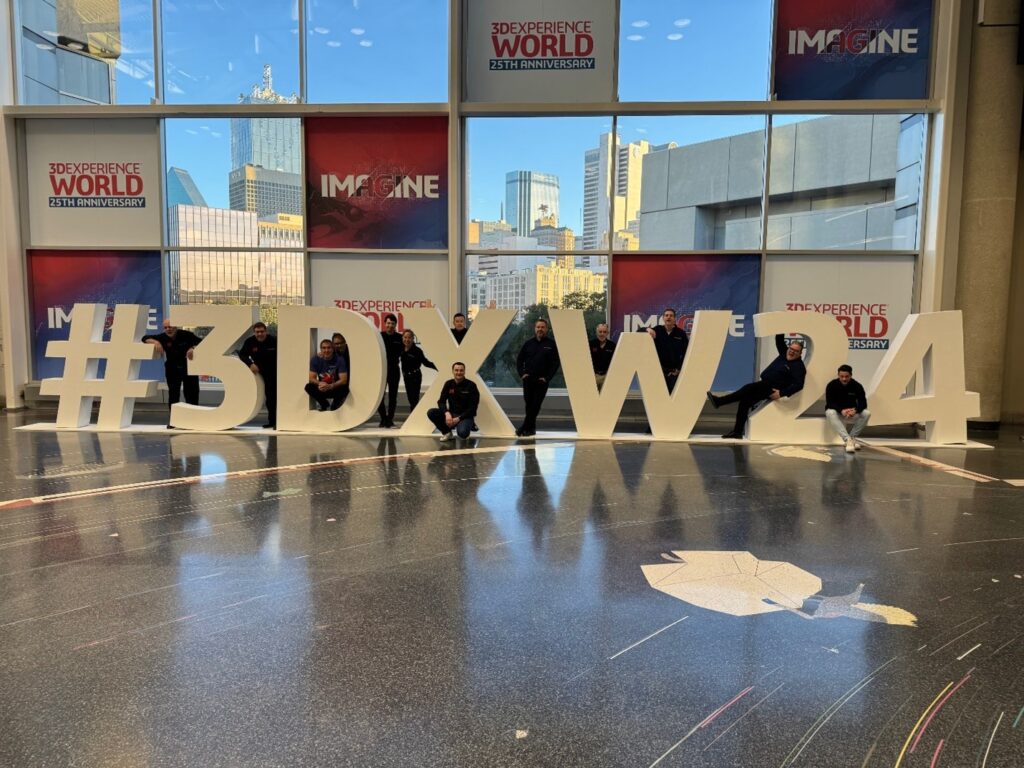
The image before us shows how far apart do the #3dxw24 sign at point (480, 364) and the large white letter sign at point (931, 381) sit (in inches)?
0.5

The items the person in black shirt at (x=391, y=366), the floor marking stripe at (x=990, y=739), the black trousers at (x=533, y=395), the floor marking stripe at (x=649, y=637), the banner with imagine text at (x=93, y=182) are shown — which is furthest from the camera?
the banner with imagine text at (x=93, y=182)

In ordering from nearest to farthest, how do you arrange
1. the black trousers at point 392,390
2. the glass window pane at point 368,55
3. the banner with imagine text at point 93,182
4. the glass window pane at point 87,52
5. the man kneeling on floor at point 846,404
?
1. the man kneeling on floor at point 846,404
2. the black trousers at point 392,390
3. the glass window pane at point 368,55
4. the glass window pane at point 87,52
5. the banner with imagine text at point 93,182

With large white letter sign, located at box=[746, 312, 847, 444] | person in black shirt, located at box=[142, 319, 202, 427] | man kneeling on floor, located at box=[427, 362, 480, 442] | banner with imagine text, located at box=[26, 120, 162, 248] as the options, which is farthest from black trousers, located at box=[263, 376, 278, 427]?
large white letter sign, located at box=[746, 312, 847, 444]

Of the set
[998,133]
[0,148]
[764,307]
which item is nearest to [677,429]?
[764,307]

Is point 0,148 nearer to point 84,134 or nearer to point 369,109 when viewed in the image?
point 84,134

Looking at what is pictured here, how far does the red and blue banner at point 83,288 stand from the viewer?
10.3m

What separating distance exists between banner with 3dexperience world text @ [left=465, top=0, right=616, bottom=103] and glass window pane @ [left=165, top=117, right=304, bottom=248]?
2.93 m

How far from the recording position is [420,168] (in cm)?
992

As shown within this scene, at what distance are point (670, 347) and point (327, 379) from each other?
4.10m

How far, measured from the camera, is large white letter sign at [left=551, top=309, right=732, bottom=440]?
758 centimetres

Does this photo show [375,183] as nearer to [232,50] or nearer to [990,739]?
[232,50]

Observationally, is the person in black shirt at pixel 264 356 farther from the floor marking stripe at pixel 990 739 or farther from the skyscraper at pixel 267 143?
the floor marking stripe at pixel 990 739

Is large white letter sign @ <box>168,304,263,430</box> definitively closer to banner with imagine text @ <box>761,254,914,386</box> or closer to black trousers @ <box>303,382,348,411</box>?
black trousers @ <box>303,382,348,411</box>

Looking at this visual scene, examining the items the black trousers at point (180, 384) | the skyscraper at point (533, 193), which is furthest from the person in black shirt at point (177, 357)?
the skyscraper at point (533, 193)
